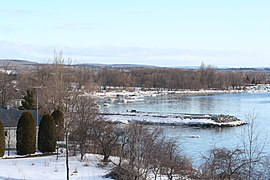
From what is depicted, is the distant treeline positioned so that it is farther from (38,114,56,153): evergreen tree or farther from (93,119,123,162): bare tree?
(93,119,123,162): bare tree

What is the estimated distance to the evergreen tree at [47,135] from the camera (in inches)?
890

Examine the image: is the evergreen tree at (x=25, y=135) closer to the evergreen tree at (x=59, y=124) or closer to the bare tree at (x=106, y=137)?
the evergreen tree at (x=59, y=124)

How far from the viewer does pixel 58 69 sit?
3719cm

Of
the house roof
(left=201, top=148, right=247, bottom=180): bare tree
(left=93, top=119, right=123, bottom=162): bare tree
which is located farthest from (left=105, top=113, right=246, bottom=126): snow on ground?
(left=201, top=148, right=247, bottom=180): bare tree

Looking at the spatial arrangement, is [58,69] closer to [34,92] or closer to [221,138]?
[34,92]

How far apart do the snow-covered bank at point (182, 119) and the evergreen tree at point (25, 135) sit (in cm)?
1609

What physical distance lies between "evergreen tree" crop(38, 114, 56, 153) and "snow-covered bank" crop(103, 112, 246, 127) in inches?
600

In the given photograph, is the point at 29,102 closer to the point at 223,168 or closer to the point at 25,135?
the point at 25,135

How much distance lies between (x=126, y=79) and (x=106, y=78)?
4009mm

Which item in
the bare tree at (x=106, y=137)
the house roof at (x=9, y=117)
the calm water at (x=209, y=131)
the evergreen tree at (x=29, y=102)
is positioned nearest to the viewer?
the bare tree at (x=106, y=137)

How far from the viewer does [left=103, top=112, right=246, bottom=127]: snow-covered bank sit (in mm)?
39847

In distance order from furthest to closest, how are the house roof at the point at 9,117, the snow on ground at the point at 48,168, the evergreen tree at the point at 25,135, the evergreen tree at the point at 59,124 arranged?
the house roof at the point at 9,117 < the evergreen tree at the point at 59,124 < the evergreen tree at the point at 25,135 < the snow on ground at the point at 48,168

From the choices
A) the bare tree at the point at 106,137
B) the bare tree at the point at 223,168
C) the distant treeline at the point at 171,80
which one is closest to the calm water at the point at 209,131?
the bare tree at the point at 106,137

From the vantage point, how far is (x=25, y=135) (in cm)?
2180
